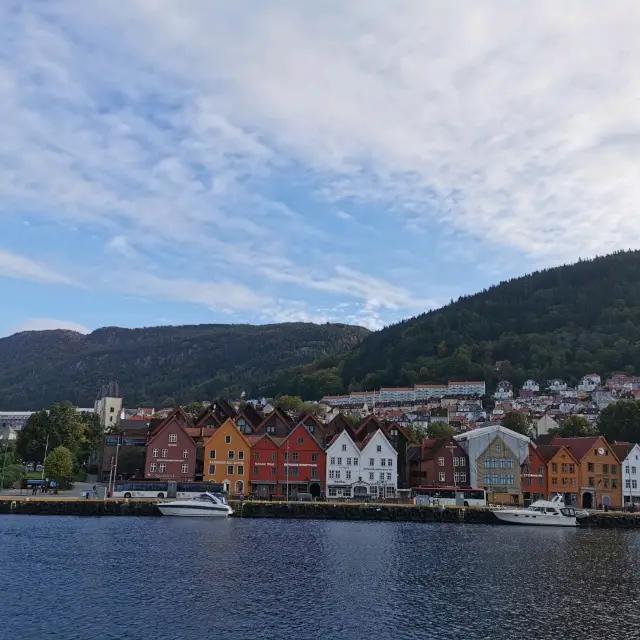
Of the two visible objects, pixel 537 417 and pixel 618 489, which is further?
pixel 537 417

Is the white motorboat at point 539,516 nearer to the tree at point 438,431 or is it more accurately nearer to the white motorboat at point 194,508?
the white motorboat at point 194,508

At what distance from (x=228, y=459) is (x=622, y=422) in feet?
246

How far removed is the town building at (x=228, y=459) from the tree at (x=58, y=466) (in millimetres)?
19085

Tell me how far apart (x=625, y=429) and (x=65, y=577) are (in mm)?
110467

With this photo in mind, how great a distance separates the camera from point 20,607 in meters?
30.6

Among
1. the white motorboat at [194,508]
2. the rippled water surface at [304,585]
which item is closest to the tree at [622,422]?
the rippled water surface at [304,585]

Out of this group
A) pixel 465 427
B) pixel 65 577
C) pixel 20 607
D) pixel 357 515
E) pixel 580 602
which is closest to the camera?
pixel 20 607

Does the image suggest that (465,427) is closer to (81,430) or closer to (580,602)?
(81,430)

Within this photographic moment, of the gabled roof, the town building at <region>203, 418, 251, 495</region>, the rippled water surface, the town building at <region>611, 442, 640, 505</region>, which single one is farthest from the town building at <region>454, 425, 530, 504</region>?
the rippled water surface

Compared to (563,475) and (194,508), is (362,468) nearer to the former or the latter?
(194,508)

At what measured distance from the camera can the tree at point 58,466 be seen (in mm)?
91875

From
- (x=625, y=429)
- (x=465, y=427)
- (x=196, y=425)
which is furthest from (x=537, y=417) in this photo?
(x=196, y=425)

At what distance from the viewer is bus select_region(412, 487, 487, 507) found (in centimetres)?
8527

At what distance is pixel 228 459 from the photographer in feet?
301
